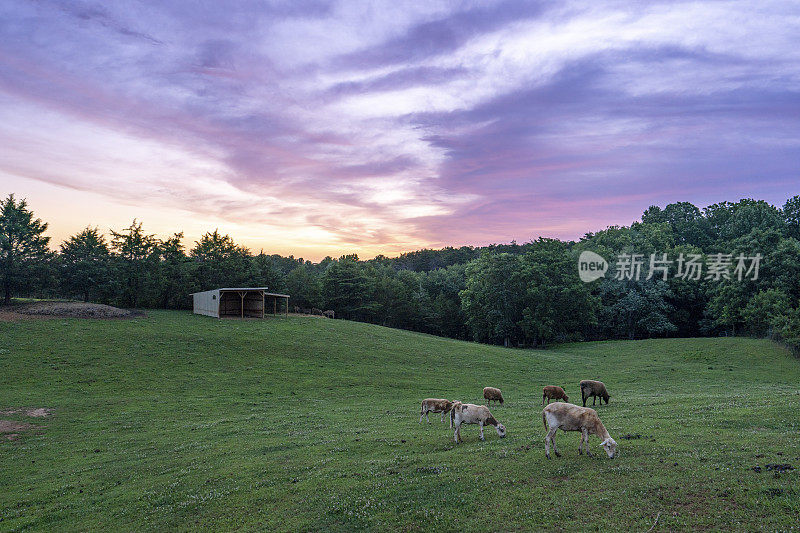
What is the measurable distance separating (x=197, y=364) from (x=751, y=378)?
193 feet

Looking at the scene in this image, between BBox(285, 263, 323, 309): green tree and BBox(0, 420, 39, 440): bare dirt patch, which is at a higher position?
BBox(285, 263, 323, 309): green tree

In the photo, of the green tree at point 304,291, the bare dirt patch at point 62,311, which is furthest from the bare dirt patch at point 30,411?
the green tree at point 304,291

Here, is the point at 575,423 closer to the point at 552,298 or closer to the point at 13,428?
the point at 13,428

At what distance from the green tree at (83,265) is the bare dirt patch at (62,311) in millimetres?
10166

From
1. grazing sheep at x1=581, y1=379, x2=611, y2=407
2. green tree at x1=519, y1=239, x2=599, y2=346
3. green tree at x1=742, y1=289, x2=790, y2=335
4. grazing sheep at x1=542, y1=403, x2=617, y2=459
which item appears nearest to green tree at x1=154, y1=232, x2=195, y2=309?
green tree at x1=519, y1=239, x2=599, y2=346

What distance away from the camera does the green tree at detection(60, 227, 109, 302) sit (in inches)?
3056

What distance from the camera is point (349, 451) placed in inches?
731

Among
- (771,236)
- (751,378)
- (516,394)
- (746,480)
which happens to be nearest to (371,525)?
(746,480)

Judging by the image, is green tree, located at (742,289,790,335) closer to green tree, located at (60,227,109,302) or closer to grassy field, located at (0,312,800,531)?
grassy field, located at (0,312,800,531)

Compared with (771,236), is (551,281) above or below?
below

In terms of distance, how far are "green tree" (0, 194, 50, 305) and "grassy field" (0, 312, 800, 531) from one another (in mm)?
A: 31325

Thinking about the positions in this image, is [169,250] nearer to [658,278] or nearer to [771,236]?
[658,278]

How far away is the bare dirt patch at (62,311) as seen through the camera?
6063 centimetres

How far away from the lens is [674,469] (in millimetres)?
13195
